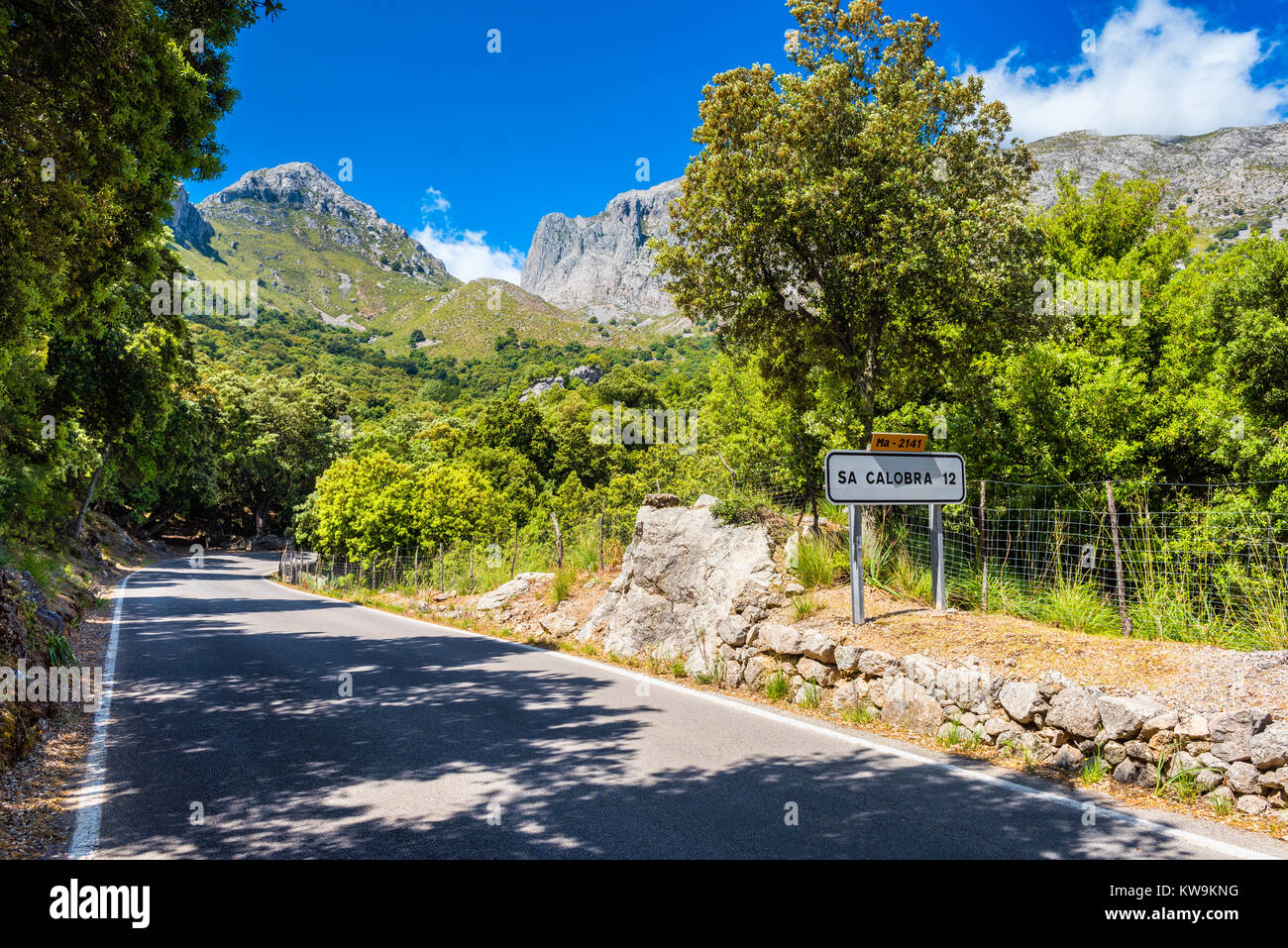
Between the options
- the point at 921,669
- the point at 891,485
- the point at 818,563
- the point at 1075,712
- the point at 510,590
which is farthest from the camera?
the point at 510,590

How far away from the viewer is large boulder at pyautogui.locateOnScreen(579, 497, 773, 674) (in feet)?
30.0

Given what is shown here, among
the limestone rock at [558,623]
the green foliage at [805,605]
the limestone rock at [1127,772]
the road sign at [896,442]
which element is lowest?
the limestone rock at [558,623]

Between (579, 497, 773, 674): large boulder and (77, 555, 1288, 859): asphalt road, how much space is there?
1.49 m

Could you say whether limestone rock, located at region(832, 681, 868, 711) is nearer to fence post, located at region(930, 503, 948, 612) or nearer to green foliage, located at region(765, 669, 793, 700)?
green foliage, located at region(765, 669, 793, 700)

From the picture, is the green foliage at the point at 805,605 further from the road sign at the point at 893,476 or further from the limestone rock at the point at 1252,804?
the limestone rock at the point at 1252,804

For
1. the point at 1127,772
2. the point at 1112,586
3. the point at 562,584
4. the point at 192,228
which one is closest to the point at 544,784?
the point at 1127,772

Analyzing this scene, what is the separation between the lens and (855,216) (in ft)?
31.0

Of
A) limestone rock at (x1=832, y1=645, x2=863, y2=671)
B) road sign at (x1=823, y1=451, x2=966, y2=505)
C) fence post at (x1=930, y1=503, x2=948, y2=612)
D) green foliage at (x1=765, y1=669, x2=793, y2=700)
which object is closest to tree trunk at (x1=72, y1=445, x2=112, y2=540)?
green foliage at (x1=765, y1=669, x2=793, y2=700)

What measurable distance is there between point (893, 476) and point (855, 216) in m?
4.20

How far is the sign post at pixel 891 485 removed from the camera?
284 inches

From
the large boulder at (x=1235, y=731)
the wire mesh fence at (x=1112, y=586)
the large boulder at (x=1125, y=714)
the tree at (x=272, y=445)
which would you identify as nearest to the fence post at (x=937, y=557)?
the wire mesh fence at (x=1112, y=586)

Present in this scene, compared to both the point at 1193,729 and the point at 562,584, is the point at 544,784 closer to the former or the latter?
the point at 1193,729

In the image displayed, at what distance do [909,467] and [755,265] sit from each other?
170 inches

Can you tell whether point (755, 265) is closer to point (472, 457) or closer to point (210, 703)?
point (210, 703)
